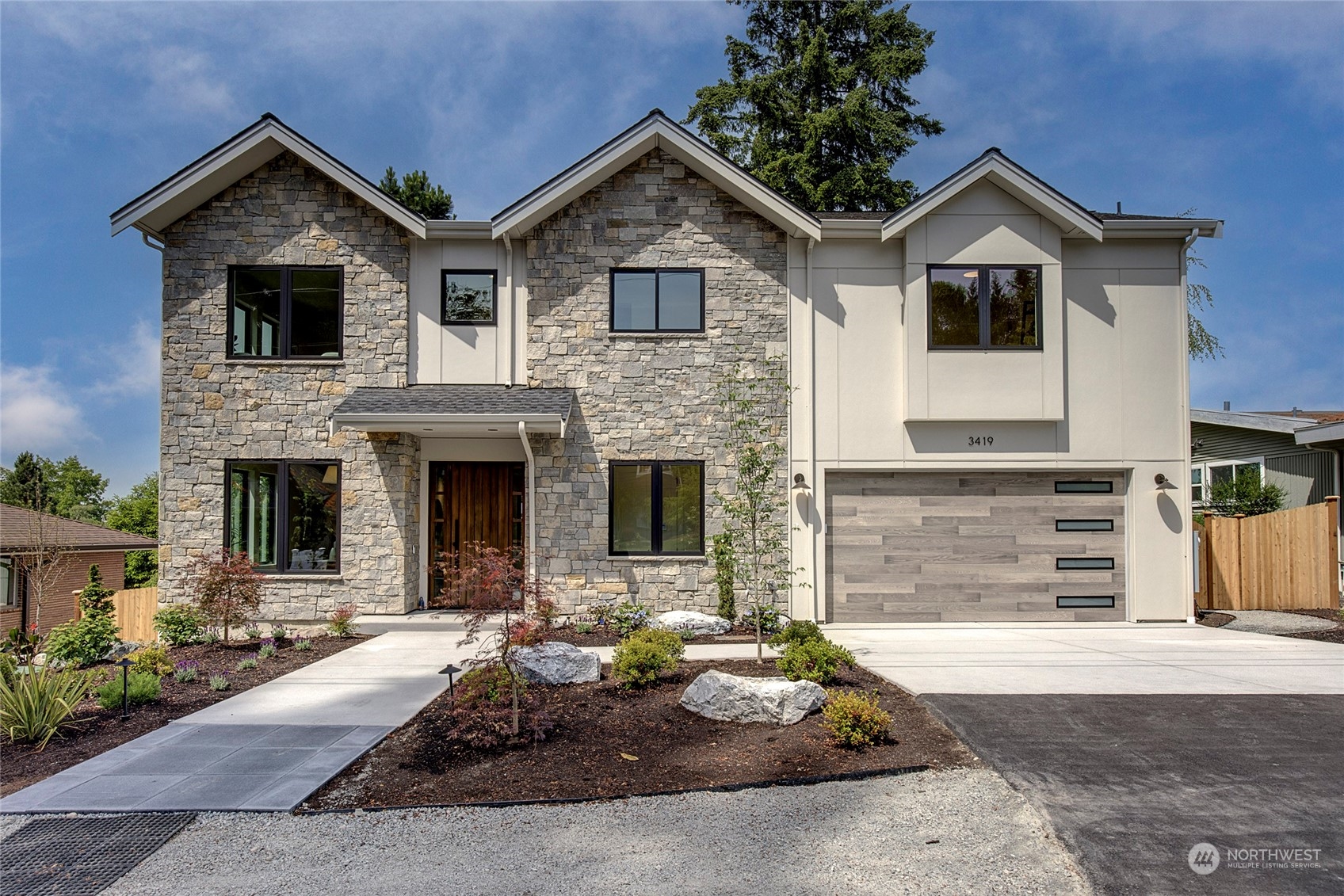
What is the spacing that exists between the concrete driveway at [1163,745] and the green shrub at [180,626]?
7.95 meters

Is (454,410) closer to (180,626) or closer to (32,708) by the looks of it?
(180,626)

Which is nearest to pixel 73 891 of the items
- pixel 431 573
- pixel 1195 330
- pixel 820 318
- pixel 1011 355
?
pixel 431 573

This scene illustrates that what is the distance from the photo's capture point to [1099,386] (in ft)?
35.9

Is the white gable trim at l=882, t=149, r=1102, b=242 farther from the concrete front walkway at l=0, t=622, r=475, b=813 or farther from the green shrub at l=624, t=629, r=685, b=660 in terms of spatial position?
the concrete front walkway at l=0, t=622, r=475, b=813

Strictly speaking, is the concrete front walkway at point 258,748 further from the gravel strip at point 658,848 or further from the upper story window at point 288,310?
the upper story window at point 288,310

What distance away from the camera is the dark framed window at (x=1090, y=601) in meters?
11.0

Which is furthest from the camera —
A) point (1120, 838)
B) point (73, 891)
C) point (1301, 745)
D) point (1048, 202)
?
point (1048, 202)

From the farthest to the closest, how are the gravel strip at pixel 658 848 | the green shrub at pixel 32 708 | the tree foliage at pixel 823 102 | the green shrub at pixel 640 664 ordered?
the tree foliage at pixel 823 102 < the green shrub at pixel 640 664 < the green shrub at pixel 32 708 < the gravel strip at pixel 658 848

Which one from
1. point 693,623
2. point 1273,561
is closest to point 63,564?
point 693,623

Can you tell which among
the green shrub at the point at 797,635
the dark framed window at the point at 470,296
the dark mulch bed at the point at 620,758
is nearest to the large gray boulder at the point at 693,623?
the green shrub at the point at 797,635

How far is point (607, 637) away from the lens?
927 centimetres

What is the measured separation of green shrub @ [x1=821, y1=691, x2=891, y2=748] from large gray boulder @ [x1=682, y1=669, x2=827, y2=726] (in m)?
0.48

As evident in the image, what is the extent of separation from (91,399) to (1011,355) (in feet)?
69.9

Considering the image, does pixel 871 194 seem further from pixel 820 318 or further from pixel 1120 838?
pixel 1120 838
